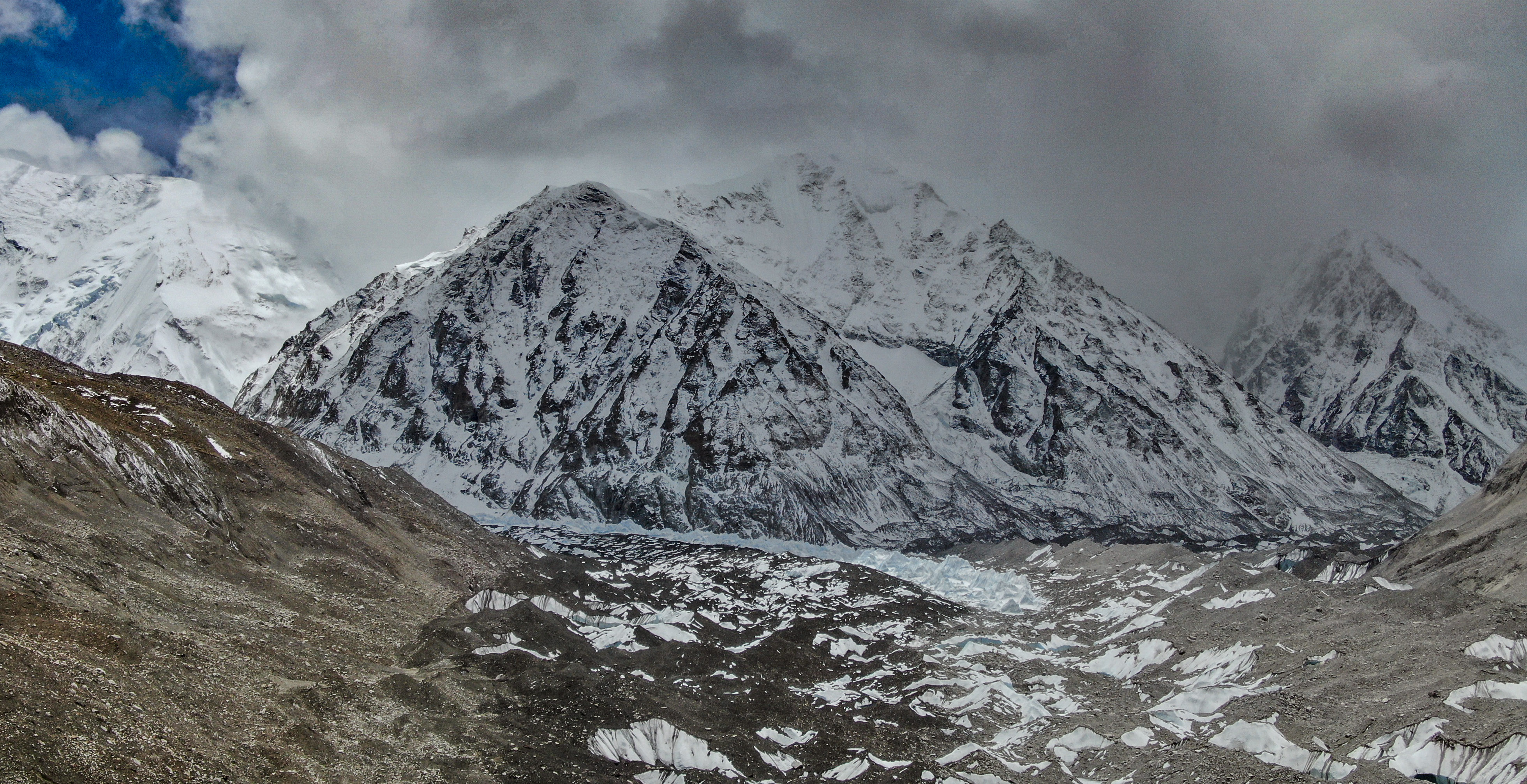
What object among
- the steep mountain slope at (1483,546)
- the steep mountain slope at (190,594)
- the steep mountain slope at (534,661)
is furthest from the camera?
the steep mountain slope at (1483,546)

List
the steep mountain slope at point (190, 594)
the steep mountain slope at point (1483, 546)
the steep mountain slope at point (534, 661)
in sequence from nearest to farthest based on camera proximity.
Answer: the steep mountain slope at point (190, 594)
the steep mountain slope at point (534, 661)
the steep mountain slope at point (1483, 546)

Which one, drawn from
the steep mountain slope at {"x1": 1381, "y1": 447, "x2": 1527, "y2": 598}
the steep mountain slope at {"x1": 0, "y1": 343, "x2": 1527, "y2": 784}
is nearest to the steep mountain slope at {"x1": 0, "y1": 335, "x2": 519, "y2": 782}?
the steep mountain slope at {"x1": 0, "y1": 343, "x2": 1527, "y2": 784}

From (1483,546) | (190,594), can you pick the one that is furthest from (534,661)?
(1483,546)

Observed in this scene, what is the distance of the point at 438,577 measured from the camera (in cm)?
8894

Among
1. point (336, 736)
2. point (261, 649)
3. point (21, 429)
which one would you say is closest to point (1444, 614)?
point (336, 736)

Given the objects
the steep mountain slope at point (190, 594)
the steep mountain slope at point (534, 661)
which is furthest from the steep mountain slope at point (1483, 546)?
the steep mountain slope at point (190, 594)

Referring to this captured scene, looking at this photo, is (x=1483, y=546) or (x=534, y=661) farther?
(x=1483, y=546)

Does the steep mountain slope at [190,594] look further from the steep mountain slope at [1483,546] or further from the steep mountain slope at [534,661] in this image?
the steep mountain slope at [1483,546]

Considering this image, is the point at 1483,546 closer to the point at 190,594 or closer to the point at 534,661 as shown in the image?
the point at 534,661

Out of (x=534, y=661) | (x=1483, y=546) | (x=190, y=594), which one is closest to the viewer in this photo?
(x=190, y=594)

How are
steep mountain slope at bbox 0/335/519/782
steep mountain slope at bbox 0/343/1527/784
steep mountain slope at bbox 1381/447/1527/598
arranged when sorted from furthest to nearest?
steep mountain slope at bbox 1381/447/1527/598 → steep mountain slope at bbox 0/343/1527/784 → steep mountain slope at bbox 0/335/519/782

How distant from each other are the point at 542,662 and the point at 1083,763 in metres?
35.3

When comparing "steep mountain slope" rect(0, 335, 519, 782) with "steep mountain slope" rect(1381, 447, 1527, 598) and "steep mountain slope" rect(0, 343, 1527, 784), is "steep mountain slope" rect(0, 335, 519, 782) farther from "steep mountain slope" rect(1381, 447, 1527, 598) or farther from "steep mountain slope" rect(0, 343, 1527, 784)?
"steep mountain slope" rect(1381, 447, 1527, 598)

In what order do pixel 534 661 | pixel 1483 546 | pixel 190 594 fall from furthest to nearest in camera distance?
pixel 1483 546, pixel 534 661, pixel 190 594
